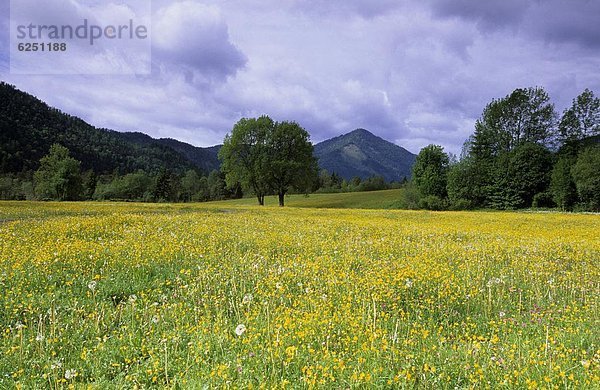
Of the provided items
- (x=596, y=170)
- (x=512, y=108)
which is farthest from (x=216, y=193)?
(x=596, y=170)

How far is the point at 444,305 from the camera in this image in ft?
21.1

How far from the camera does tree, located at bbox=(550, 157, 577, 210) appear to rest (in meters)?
52.5

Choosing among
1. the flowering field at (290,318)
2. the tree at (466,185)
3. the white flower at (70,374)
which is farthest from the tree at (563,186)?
the white flower at (70,374)

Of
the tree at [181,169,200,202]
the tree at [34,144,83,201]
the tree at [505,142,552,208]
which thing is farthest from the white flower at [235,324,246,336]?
the tree at [181,169,200,202]

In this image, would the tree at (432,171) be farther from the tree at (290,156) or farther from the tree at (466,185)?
the tree at (290,156)

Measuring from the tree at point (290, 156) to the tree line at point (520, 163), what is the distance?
76.8 feet

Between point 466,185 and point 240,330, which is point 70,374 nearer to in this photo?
point 240,330

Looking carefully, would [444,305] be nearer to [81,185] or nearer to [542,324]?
[542,324]

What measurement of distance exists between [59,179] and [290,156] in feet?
195

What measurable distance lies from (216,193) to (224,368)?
409 ft

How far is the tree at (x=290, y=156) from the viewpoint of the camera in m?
59.3

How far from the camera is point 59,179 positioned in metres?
80.2

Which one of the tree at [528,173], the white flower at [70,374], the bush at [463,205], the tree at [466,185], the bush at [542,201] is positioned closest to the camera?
the white flower at [70,374]

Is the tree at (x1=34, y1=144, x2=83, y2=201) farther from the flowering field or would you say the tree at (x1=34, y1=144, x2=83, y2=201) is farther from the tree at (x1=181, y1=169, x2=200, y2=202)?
the flowering field
